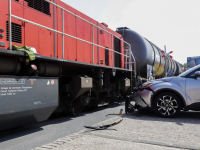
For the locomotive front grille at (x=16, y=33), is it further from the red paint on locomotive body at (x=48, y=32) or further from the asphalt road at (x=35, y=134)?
the asphalt road at (x=35, y=134)

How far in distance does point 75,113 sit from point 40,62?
2614 mm

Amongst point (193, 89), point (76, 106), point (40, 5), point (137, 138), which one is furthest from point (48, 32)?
point (193, 89)

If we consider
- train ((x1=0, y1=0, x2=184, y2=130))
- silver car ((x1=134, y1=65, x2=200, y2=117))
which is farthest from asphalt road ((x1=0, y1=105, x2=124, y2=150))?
silver car ((x1=134, y1=65, x2=200, y2=117))

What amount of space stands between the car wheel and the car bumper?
24 cm

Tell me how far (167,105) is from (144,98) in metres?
0.72

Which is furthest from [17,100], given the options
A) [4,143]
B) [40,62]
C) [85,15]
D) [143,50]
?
[143,50]

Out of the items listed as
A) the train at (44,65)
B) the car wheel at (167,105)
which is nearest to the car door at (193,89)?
the car wheel at (167,105)

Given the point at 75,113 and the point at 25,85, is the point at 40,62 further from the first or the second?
the point at 75,113

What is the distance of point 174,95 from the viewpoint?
18.7 ft

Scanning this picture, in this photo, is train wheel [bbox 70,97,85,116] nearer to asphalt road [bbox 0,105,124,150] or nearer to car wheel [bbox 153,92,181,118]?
asphalt road [bbox 0,105,124,150]

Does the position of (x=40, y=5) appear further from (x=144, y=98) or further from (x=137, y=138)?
(x=137, y=138)

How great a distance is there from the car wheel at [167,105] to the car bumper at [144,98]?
0.77ft

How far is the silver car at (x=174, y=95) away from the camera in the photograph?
5.56 meters

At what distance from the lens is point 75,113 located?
6.61 metres
